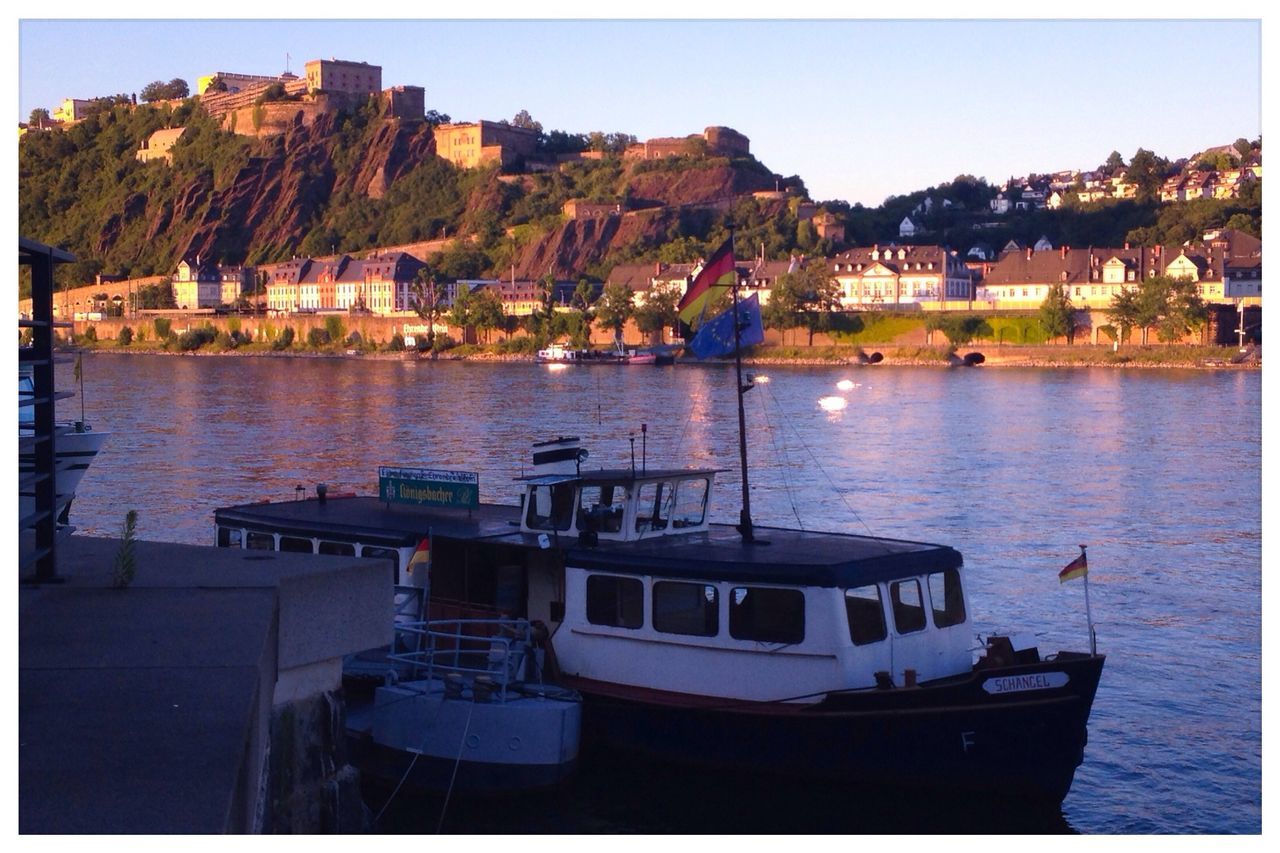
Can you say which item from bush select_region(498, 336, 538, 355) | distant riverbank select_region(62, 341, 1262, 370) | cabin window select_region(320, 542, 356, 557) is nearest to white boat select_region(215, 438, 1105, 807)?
cabin window select_region(320, 542, 356, 557)

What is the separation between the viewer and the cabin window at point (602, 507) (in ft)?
39.3

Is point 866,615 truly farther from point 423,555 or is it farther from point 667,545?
point 423,555

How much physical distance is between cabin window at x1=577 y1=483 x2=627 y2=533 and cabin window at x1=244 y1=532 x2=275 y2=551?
9.65 feet

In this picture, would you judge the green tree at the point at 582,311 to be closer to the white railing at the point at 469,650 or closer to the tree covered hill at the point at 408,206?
the tree covered hill at the point at 408,206

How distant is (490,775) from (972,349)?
7788 cm

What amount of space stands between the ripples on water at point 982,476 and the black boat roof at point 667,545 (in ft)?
5.99

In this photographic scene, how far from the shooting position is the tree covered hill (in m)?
121

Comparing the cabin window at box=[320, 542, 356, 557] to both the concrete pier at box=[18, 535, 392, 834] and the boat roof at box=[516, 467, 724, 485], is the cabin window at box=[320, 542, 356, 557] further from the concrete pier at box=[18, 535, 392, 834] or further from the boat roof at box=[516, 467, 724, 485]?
the concrete pier at box=[18, 535, 392, 834]

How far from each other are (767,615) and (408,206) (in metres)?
137

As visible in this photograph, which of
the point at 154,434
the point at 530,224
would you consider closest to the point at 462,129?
the point at 530,224

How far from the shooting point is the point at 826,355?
8662cm

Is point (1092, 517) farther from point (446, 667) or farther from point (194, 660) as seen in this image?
point (194, 660)

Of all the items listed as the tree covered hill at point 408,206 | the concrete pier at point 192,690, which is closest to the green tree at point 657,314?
the tree covered hill at point 408,206

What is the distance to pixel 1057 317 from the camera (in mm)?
85250
